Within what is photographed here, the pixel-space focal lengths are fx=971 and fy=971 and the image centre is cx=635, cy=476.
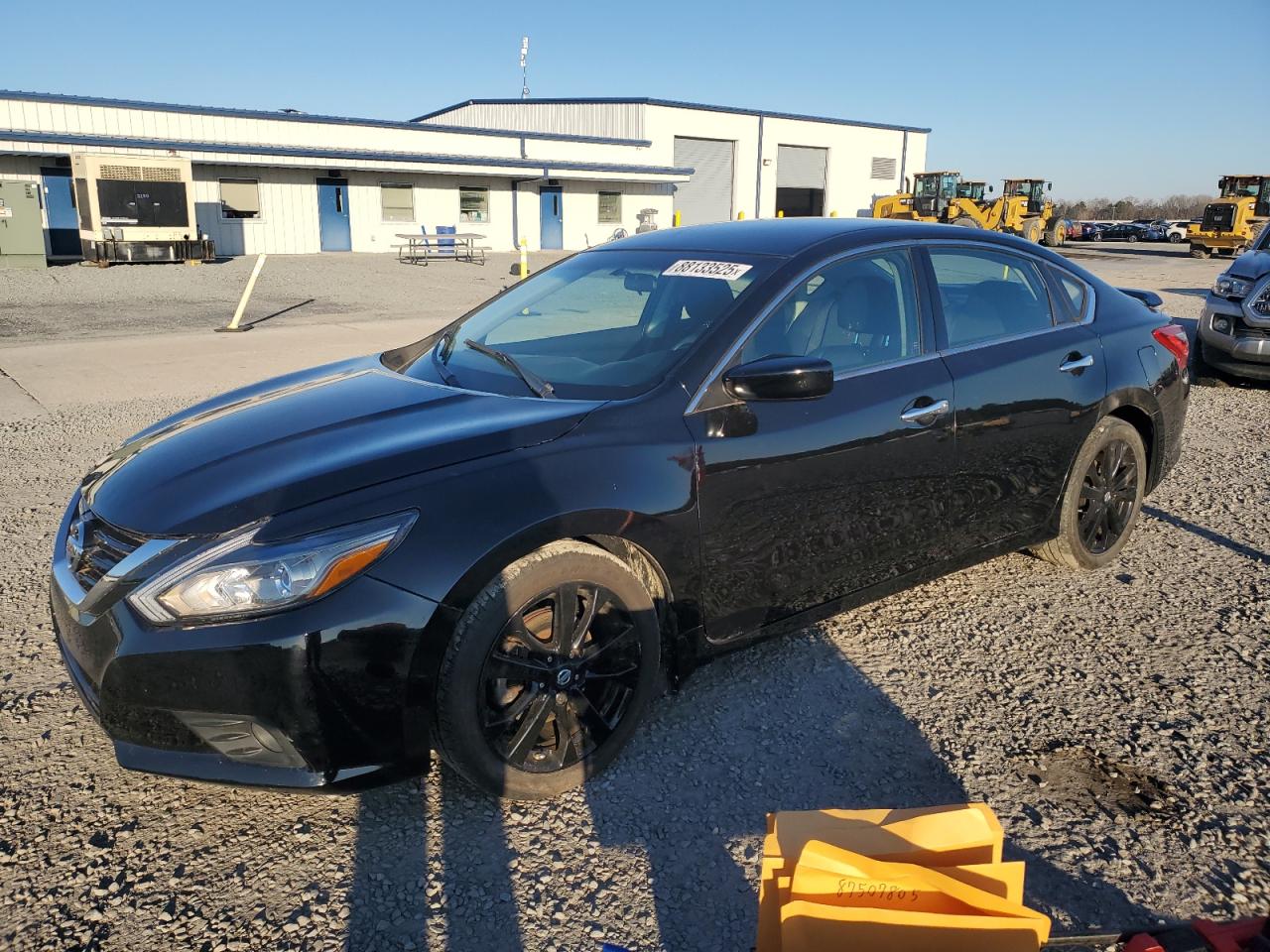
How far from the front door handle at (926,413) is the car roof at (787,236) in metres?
0.67

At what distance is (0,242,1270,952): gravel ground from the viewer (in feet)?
7.95

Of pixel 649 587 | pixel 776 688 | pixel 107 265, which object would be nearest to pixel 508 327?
pixel 649 587

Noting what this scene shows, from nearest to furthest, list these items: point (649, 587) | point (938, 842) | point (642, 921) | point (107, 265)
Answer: point (938, 842) < point (642, 921) < point (649, 587) < point (107, 265)

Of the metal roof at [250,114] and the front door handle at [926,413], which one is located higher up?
the metal roof at [250,114]

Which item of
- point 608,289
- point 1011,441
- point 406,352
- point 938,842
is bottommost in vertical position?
point 938,842

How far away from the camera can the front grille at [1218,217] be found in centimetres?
3744

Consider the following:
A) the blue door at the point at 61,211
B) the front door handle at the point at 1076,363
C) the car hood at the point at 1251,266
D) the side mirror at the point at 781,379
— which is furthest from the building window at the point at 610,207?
the side mirror at the point at 781,379

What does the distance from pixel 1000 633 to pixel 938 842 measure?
2352 mm

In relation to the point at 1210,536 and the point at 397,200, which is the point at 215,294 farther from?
the point at 1210,536

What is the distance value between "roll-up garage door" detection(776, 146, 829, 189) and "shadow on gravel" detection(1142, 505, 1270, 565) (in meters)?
43.8

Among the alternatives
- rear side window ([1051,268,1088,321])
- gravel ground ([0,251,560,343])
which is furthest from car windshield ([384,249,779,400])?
gravel ground ([0,251,560,343])

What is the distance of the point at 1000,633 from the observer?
406 cm

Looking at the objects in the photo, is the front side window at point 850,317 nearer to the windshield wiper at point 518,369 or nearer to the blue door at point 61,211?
the windshield wiper at point 518,369

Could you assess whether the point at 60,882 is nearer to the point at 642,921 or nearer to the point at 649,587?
the point at 642,921
